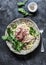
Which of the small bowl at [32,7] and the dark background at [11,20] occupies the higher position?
the small bowl at [32,7]

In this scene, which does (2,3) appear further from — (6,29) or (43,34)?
(43,34)

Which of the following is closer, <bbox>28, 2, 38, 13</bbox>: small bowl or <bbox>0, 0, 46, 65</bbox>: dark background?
<bbox>0, 0, 46, 65</bbox>: dark background

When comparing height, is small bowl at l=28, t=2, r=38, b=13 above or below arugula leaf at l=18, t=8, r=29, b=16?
above

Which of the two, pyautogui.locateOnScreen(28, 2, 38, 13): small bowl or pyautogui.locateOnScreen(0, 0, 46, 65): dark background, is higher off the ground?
pyautogui.locateOnScreen(28, 2, 38, 13): small bowl

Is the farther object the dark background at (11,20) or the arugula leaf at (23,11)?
the arugula leaf at (23,11)

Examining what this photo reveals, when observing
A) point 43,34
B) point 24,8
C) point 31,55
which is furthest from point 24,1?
point 31,55

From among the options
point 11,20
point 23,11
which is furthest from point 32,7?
point 11,20

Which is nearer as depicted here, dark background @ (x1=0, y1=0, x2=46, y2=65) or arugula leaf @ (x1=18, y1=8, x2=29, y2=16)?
dark background @ (x1=0, y1=0, x2=46, y2=65)

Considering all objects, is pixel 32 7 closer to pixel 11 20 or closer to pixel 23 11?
pixel 23 11
